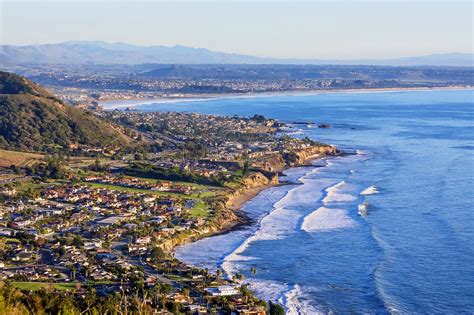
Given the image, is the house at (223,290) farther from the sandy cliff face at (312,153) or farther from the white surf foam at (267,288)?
the sandy cliff face at (312,153)

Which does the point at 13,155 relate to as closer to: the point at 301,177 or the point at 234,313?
the point at 301,177

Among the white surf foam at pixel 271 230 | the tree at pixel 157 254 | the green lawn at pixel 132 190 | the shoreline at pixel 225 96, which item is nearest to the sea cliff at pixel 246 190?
the white surf foam at pixel 271 230

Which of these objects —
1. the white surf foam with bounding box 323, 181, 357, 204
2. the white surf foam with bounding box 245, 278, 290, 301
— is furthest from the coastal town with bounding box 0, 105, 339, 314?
the white surf foam with bounding box 323, 181, 357, 204

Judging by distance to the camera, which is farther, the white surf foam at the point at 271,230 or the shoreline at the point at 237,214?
the shoreline at the point at 237,214

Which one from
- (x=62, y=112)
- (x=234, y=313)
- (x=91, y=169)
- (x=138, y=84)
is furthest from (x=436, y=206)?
(x=138, y=84)

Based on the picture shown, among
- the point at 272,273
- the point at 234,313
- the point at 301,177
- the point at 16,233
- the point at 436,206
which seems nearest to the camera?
the point at 234,313

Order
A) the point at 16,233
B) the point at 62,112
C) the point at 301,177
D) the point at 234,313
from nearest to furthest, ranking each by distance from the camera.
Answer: the point at 234,313, the point at 16,233, the point at 301,177, the point at 62,112

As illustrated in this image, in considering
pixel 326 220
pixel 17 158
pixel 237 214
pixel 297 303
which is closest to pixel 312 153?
pixel 17 158
